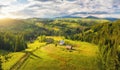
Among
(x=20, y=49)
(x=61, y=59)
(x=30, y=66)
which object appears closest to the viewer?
(x=30, y=66)

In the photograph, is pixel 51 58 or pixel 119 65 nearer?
pixel 119 65

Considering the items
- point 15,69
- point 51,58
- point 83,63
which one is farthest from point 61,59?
point 15,69

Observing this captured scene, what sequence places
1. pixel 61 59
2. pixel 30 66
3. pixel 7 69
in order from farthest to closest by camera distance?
1. pixel 61 59
2. pixel 30 66
3. pixel 7 69

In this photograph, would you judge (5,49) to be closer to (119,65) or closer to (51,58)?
(51,58)

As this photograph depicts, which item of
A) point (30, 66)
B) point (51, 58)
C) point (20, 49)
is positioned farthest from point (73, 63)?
point (20, 49)

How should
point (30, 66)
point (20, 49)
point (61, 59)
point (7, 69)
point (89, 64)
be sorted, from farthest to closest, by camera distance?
point (20, 49) → point (61, 59) → point (89, 64) → point (30, 66) → point (7, 69)

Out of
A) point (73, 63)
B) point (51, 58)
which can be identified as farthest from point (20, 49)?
point (73, 63)

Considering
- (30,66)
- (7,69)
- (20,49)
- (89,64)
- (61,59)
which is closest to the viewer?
(7,69)

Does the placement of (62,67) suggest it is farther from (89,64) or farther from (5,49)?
(5,49)

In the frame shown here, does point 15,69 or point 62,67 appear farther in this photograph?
point 62,67
